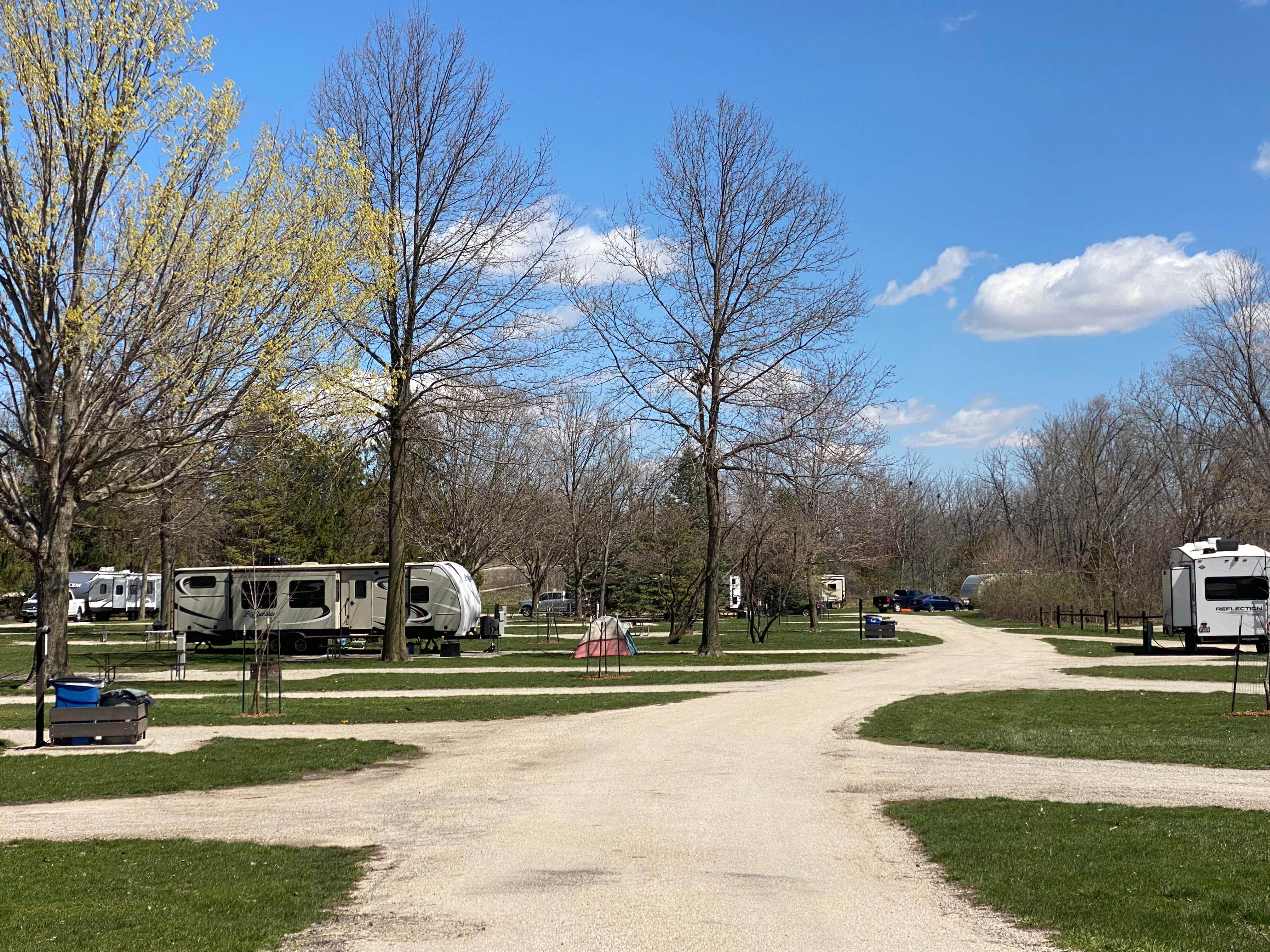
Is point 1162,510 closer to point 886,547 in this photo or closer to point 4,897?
point 886,547

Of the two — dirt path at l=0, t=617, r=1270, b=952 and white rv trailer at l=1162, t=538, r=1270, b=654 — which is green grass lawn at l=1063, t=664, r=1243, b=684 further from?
dirt path at l=0, t=617, r=1270, b=952

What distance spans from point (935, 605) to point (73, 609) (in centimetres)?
5631

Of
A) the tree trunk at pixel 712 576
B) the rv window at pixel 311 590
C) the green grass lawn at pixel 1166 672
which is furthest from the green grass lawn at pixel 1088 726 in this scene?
the rv window at pixel 311 590

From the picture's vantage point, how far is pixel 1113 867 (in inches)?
311

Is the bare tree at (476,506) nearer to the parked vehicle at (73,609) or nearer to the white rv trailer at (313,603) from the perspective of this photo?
the white rv trailer at (313,603)

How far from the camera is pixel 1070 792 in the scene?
37.0ft

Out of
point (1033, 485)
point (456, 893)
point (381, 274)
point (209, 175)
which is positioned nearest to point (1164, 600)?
point (381, 274)

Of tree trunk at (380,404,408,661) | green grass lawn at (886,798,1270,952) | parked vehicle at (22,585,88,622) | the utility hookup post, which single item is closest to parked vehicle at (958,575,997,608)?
tree trunk at (380,404,408,661)

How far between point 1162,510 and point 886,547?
2106cm

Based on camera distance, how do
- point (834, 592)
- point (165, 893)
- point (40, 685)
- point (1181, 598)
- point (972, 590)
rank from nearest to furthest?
point (165, 893), point (40, 685), point (1181, 598), point (972, 590), point (834, 592)

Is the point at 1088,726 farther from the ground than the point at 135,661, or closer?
farther from the ground

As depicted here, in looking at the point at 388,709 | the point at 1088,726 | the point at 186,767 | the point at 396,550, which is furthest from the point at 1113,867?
the point at 396,550

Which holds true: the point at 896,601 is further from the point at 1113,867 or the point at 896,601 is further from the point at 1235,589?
the point at 1113,867

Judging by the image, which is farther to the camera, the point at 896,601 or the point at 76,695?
the point at 896,601
